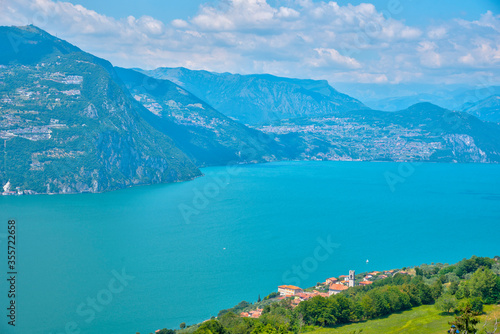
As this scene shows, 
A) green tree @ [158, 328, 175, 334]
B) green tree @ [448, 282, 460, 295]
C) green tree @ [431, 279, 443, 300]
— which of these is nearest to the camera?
green tree @ [448, 282, 460, 295]

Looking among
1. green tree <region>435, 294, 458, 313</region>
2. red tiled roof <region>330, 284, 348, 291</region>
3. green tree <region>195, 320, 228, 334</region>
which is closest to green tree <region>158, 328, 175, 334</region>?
green tree <region>195, 320, 228, 334</region>

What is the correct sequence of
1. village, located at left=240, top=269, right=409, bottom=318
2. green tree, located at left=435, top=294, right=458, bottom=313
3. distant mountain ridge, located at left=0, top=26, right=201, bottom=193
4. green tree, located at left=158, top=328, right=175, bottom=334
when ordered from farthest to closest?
distant mountain ridge, located at left=0, top=26, right=201, bottom=193 < village, located at left=240, top=269, right=409, bottom=318 < green tree, located at left=158, top=328, right=175, bottom=334 < green tree, located at left=435, top=294, right=458, bottom=313

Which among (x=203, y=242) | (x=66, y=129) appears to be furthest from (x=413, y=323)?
(x=66, y=129)

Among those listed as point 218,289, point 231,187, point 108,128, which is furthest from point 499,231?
point 108,128

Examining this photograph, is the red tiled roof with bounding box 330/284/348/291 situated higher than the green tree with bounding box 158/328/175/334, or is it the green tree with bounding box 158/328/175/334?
the red tiled roof with bounding box 330/284/348/291

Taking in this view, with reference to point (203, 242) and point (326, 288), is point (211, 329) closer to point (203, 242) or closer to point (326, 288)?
point (326, 288)

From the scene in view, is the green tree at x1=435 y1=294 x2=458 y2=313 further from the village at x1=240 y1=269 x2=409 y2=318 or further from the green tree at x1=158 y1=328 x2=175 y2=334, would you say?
the green tree at x1=158 y1=328 x2=175 y2=334

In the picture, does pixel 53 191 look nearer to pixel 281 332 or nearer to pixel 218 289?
pixel 218 289
